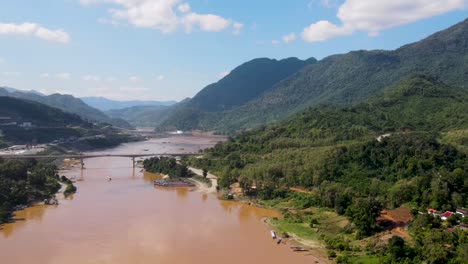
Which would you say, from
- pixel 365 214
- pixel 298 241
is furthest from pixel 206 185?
pixel 365 214

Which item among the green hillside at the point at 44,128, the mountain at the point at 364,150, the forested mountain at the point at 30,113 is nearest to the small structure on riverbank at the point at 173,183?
the mountain at the point at 364,150

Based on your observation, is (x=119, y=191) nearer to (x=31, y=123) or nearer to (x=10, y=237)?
(x=10, y=237)

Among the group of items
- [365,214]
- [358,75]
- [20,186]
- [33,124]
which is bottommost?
[365,214]

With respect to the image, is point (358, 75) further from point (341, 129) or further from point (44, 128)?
point (44, 128)

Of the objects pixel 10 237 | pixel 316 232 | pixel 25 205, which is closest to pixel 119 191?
pixel 25 205

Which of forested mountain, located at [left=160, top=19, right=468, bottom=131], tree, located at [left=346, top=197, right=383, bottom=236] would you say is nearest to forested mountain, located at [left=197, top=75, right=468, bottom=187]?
tree, located at [left=346, top=197, right=383, bottom=236]

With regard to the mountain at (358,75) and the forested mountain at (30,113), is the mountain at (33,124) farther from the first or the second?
the mountain at (358,75)
